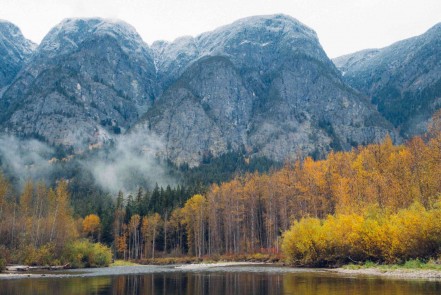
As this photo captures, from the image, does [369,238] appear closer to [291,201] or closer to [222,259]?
[291,201]

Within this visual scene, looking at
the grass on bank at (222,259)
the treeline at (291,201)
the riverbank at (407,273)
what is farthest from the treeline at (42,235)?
the riverbank at (407,273)

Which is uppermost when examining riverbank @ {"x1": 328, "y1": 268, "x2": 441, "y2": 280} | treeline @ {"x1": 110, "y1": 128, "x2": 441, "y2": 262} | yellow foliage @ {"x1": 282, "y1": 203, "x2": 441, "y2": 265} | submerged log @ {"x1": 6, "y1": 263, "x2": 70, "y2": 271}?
treeline @ {"x1": 110, "y1": 128, "x2": 441, "y2": 262}

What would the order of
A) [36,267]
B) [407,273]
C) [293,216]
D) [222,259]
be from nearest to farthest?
[407,273] → [36,267] → [293,216] → [222,259]

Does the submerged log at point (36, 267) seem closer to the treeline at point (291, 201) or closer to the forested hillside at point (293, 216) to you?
the forested hillside at point (293, 216)

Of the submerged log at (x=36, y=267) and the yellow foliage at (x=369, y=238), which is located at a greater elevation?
the yellow foliage at (x=369, y=238)

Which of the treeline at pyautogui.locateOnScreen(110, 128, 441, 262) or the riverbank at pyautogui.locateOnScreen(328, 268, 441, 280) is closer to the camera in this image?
the riverbank at pyautogui.locateOnScreen(328, 268, 441, 280)

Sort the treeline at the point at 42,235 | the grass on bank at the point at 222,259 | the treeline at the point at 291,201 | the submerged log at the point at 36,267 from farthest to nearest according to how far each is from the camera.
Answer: the grass on bank at the point at 222,259 < the treeline at the point at 42,235 < the submerged log at the point at 36,267 < the treeline at the point at 291,201

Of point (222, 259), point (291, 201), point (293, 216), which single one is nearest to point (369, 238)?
point (293, 216)

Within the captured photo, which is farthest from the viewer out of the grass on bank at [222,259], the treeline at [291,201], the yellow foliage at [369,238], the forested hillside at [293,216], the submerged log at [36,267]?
the grass on bank at [222,259]

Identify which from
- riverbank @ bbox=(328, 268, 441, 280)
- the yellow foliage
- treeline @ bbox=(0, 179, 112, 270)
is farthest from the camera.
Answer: treeline @ bbox=(0, 179, 112, 270)

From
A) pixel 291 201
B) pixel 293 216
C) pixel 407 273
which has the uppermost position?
pixel 291 201

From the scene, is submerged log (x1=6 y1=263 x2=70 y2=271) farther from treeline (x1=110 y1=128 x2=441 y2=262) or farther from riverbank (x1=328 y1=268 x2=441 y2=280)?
riverbank (x1=328 y1=268 x2=441 y2=280)

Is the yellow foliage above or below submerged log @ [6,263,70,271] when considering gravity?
above

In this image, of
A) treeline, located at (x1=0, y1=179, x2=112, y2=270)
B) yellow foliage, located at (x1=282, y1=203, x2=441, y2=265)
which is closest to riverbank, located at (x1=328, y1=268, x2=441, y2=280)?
yellow foliage, located at (x1=282, y1=203, x2=441, y2=265)
